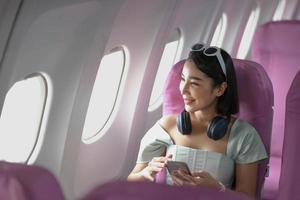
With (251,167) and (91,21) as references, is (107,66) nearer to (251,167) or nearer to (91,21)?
(91,21)

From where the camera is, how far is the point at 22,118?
2900 mm

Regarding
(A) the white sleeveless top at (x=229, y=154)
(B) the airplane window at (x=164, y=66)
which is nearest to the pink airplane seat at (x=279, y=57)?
(B) the airplane window at (x=164, y=66)

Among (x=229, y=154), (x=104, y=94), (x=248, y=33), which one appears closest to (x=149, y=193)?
(x=229, y=154)

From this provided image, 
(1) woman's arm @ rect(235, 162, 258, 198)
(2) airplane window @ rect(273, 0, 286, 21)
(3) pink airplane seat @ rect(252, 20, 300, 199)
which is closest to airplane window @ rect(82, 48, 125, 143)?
(3) pink airplane seat @ rect(252, 20, 300, 199)

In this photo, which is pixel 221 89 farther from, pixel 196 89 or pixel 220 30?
pixel 220 30

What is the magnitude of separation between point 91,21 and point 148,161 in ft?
2.38

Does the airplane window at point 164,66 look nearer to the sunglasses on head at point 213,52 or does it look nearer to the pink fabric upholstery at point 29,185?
the sunglasses on head at point 213,52

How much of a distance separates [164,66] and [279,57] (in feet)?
3.45

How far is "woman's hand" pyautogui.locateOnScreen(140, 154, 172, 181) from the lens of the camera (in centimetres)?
283

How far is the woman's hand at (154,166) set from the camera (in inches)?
112

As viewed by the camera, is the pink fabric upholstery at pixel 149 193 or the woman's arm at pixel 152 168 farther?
the woman's arm at pixel 152 168

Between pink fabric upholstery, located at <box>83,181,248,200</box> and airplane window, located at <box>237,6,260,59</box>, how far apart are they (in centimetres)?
555

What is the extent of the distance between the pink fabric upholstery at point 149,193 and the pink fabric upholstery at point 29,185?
0.11 m

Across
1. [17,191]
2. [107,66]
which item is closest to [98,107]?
[107,66]
